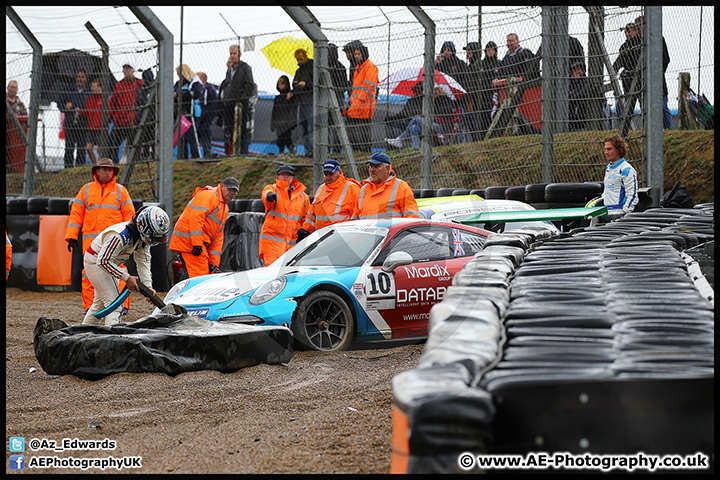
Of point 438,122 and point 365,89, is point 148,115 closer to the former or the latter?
point 365,89

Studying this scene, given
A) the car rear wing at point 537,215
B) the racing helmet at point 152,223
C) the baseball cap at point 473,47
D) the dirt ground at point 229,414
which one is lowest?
the dirt ground at point 229,414

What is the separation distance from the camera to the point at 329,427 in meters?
4.22

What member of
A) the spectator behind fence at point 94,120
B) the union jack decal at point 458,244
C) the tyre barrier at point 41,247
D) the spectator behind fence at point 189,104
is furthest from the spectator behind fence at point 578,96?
the spectator behind fence at point 189,104

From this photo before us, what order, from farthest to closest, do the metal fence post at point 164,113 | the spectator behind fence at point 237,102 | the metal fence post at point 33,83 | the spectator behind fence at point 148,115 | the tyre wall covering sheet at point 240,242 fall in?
→ the spectator behind fence at point 237,102
the metal fence post at point 33,83
the tyre wall covering sheet at point 240,242
the spectator behind fence at point 148,115
the metal fence post at point 164,113

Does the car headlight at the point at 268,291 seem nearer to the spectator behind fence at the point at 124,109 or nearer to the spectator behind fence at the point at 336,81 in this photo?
the spectator behind fence at the point at 336,81

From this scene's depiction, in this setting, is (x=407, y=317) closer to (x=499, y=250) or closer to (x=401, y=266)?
(x=401, y=266)

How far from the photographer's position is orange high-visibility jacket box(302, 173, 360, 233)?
385 inches

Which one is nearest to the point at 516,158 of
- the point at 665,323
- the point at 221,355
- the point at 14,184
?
the point at 221,355

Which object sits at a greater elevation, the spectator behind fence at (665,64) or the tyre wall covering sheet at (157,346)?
the spectator behind fence at (665,64)

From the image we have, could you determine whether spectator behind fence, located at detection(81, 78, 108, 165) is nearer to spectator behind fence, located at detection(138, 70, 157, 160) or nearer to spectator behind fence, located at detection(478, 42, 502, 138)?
spectator behind fence, located at detection(138, 70, 157, 160)

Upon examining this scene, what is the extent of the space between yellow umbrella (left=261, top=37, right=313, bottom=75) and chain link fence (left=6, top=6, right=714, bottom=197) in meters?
0.10

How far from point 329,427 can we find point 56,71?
11145 millimetres

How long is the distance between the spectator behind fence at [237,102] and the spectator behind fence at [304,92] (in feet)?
4.05

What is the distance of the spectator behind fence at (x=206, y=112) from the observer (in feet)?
48.1
